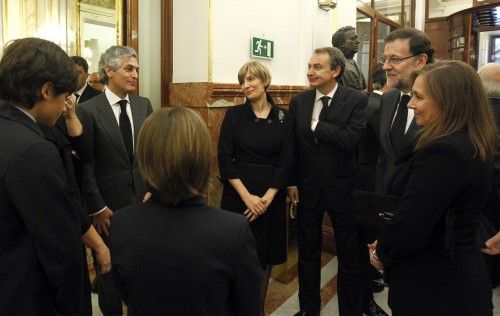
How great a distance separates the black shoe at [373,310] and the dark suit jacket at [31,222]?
2150mm

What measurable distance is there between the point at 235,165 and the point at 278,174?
27cm

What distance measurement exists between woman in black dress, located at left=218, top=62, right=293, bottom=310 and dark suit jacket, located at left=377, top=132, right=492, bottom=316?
3.68 ft

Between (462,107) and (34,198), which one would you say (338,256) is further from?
(34,198)

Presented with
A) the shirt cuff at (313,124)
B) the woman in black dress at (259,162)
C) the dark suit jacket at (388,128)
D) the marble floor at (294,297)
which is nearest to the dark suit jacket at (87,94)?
the woman in black dress at (259,162)

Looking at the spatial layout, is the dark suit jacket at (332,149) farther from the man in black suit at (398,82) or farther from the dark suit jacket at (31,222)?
the dark suit jacket at (31,222)

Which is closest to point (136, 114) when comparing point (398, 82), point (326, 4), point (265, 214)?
point (265, 214)

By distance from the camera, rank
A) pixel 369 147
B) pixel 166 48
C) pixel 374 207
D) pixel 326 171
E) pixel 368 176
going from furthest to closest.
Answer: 1. pixel 166 48
2. pixel 368 176
3. pixel 369 147
4. pixel 326 171
5. pixel 374 207

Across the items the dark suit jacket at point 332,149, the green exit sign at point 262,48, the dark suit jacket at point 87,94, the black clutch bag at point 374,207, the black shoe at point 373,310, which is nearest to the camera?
the black clutch bag at point 374,207

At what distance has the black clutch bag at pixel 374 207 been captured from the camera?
162 centimetres

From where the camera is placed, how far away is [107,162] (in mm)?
2363

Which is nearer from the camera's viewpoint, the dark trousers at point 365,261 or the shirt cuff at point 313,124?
the shirt cuff at point 313,124

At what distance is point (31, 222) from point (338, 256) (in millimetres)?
1940

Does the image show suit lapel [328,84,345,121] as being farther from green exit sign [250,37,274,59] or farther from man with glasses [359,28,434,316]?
green exit sign [250,37,274,59]

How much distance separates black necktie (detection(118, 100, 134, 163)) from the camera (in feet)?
8.00
